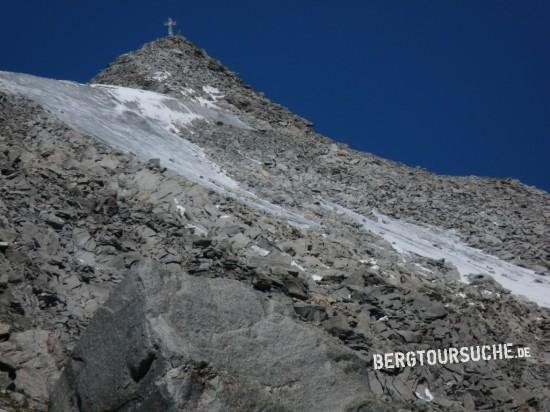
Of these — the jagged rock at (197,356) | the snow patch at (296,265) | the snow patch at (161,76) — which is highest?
the snow patch at (161,76)

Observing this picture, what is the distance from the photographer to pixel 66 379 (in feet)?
27.8

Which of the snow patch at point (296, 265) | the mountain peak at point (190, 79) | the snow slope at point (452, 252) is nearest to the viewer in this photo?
the snow patch at point (296, 265)

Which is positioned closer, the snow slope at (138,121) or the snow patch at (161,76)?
the snow slope at (138,121)

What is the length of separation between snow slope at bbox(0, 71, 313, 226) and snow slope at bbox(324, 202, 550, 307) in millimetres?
4248

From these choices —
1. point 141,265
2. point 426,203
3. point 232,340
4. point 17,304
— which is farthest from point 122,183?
point 426,203

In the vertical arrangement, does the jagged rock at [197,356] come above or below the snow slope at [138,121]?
below

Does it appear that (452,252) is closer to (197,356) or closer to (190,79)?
(197,356)

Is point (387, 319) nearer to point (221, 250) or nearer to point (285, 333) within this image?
point (221, 250)

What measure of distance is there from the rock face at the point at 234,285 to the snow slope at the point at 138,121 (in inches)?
13.8

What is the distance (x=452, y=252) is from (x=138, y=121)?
14218mm

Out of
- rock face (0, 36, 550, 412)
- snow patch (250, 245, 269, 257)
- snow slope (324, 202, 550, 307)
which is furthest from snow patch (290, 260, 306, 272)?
snow slope (324, 202, 550, 307)

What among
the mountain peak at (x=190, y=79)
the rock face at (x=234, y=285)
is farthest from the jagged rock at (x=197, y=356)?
the mountain peak at (x=190, y=79)

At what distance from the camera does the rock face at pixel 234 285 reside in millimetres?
8148

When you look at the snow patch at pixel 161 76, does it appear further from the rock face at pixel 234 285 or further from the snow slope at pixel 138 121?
the rock face at pixel 234 285
